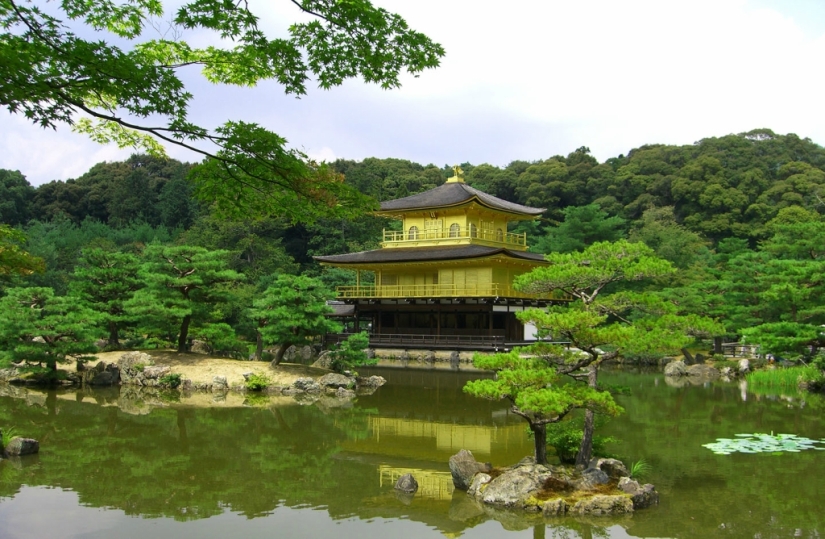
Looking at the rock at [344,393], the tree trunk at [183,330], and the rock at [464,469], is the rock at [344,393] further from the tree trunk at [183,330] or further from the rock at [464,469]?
the rock at [464,469]

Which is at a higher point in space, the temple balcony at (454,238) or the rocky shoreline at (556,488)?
the temple balcony at (454,238)

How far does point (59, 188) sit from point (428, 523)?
197 feet

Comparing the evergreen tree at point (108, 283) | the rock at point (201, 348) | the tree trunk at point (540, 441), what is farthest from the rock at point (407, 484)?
the rock at point (201, 348)

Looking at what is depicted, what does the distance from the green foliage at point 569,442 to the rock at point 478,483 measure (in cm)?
137

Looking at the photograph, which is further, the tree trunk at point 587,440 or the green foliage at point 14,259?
the tree trunk at point 587,440

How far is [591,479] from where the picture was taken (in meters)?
8.25

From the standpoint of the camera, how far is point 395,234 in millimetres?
34500

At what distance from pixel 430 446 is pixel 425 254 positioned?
64.5 ft

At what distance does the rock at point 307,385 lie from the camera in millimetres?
17891

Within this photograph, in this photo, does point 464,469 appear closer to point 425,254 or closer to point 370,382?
point 370,382

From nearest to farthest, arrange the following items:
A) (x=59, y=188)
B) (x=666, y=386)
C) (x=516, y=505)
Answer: (x=516, y=505) < (x=666, y=386) < (x=59, y=188)

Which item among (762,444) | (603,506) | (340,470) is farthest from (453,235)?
(603,506)

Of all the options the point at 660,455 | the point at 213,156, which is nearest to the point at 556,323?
the point at 660,455

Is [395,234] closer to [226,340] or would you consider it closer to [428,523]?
[226,340]
